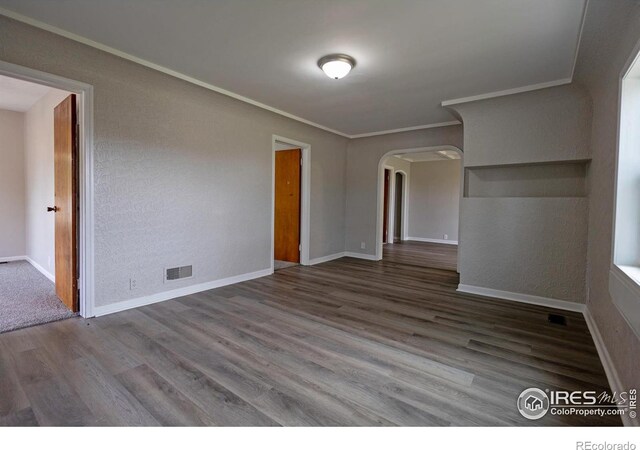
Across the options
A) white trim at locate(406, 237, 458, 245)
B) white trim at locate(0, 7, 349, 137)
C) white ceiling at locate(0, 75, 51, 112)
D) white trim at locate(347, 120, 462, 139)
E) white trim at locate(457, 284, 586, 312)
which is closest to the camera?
white trim at locate(0, 7, 349, 137)

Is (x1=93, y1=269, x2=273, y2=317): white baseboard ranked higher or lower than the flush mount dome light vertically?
lower

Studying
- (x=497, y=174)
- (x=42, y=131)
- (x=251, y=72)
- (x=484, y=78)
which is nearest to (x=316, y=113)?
(x=251, y=72)

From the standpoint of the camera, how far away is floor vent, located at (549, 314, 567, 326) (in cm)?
316

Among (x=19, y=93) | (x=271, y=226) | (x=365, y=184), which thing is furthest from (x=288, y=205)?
(x=19, y=93)

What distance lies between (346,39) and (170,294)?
3.33m

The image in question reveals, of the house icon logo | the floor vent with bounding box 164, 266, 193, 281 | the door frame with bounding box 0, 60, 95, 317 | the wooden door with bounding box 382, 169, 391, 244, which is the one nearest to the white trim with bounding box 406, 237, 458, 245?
the wooden door with bounding box 382, 169, 391, 244

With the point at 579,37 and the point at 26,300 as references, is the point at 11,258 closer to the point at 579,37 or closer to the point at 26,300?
the point at 26,300

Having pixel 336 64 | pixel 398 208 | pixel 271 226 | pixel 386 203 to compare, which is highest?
pixel 336 64

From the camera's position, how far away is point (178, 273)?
3.82 meters

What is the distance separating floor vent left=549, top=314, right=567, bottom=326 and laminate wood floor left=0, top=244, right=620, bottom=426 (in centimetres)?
7

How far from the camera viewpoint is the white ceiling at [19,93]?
4.15m

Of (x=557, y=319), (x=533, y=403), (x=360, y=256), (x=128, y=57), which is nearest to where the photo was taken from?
(x=533, y=403)

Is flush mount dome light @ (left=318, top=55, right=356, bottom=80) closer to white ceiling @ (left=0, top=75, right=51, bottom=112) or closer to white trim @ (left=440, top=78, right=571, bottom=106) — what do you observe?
white trim @ (left=440, top=78, right=571, bottom=106)

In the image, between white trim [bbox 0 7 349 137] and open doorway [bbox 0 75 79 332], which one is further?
open doorway [bbox 0 75 79 332]
